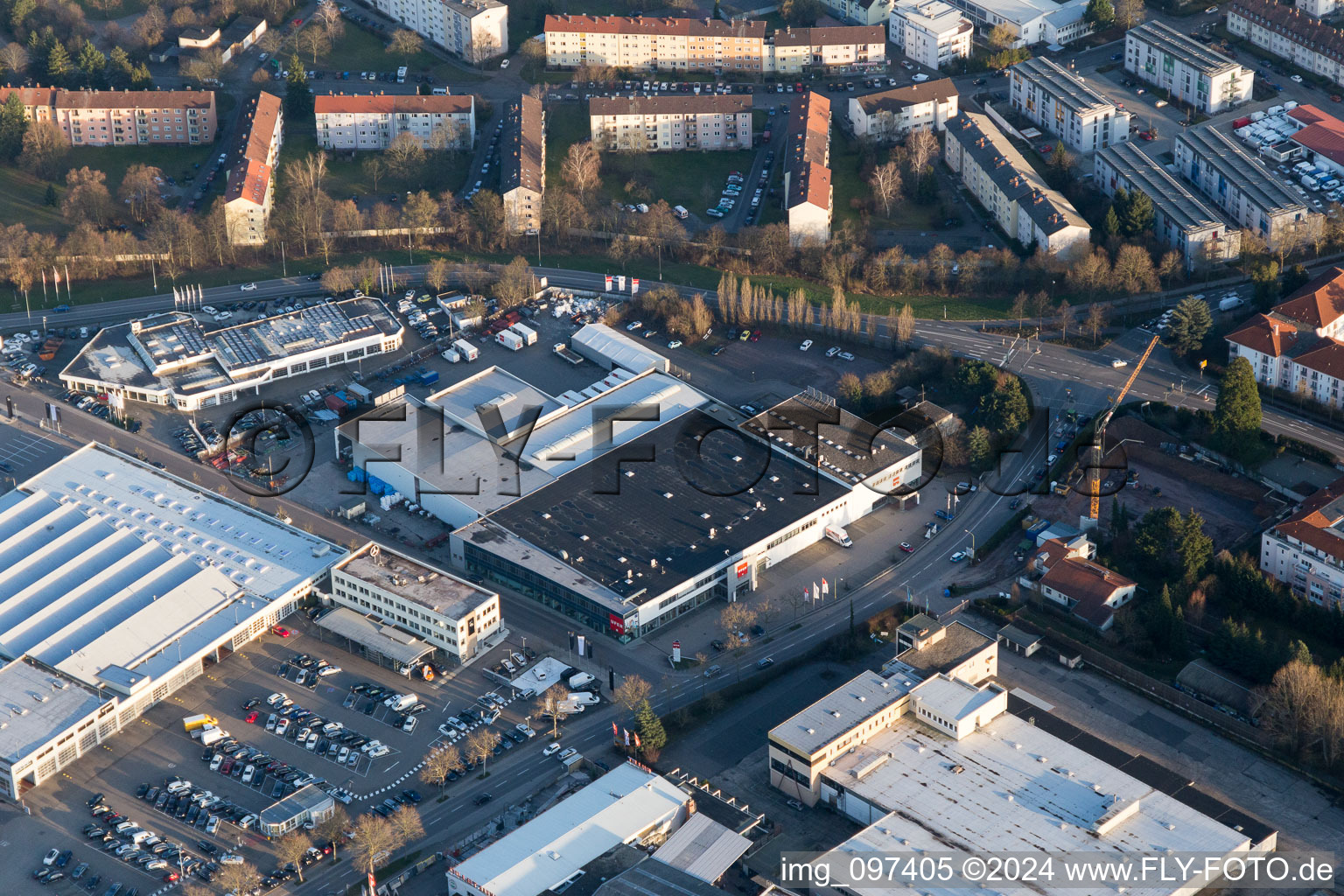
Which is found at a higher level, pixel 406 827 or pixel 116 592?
pixel 116 592

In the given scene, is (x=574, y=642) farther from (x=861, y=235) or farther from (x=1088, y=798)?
(x=861, y=235)

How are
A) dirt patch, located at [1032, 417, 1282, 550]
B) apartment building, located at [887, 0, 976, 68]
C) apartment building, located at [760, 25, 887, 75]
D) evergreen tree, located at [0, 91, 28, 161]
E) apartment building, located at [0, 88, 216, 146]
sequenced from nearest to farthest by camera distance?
1. dirt patch, located at [1032, 417, 1282, 550]
2. evergreen tree, located at [0, 91, 28, 161]
3. apartment building, located at [0, 88, 216, 146]
4. apartment building, located at [887, 0, 976, 68]
5. apartment building, located at [760, 25, 887, 75]

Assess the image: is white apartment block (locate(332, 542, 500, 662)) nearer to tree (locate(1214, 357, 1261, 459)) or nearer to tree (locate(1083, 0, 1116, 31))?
tree (locate(1214, 357, 1261, 459))

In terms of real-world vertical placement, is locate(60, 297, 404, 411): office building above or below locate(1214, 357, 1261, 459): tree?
below

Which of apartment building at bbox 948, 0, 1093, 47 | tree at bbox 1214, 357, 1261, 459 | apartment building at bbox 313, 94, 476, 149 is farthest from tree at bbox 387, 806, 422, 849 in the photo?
apartment building at bbox 948, 0, 1093, 47

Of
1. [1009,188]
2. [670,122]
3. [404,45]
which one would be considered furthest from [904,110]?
[404,45]

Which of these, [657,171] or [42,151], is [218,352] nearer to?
[42,151]

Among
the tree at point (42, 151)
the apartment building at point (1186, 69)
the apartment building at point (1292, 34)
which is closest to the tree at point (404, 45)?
the tree at point (42, 151)
